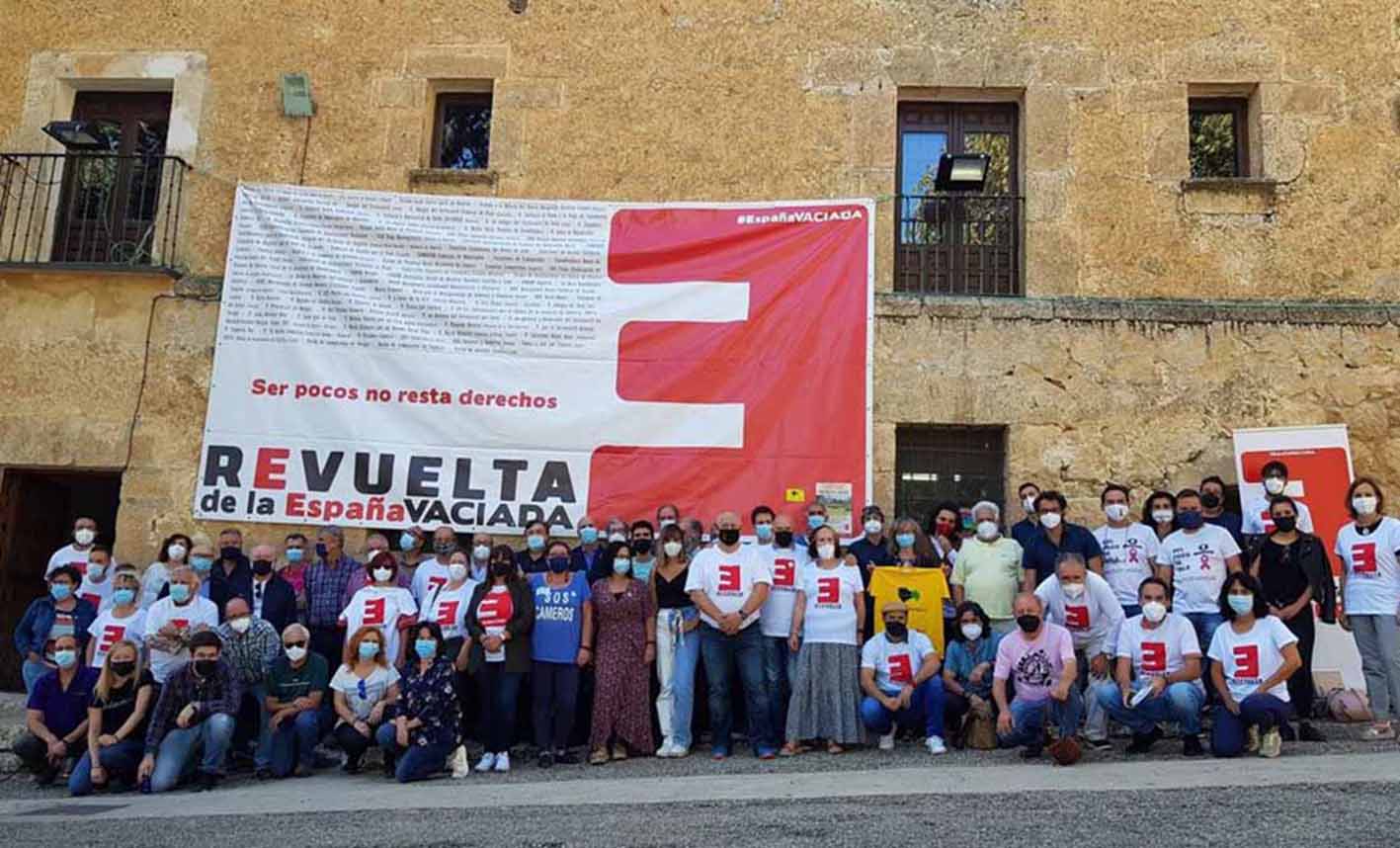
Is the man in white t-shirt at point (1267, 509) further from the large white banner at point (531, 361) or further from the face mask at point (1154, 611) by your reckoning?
the large white banner at point (531, 361)

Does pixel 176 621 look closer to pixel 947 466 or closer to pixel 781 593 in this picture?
pixel 781 593

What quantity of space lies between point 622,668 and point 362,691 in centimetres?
175

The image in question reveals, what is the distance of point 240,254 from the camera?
10367 millimetres

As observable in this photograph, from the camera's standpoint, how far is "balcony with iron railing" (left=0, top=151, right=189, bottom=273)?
10617mm

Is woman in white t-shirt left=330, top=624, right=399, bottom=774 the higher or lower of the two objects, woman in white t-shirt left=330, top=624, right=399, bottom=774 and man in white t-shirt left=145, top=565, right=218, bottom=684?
the lower

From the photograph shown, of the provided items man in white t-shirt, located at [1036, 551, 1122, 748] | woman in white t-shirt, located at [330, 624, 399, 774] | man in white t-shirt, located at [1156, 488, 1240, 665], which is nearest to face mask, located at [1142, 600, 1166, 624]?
man in white t-shirt, located at [1036, 551, 1122, 748]

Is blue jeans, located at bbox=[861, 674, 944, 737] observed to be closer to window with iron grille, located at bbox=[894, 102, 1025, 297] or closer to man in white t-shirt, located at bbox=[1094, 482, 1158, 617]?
man in white t-shirt, located at bbox=[1094, 482, 1158, 617]

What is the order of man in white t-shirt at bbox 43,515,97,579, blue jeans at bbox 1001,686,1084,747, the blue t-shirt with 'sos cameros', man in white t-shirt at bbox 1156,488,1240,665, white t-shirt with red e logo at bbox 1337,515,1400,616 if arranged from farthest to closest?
man in white t-shirt at bbox 43,515,97,579, the blue t-shirt with 'sos cameros', man in white t-shirt at bbox 1156,488,1240,665, white t-shirt with red e logo at bbox 1337,515,1400,616, blue jeans at bbox 1001,686,1084,747

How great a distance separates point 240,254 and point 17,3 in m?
3.56

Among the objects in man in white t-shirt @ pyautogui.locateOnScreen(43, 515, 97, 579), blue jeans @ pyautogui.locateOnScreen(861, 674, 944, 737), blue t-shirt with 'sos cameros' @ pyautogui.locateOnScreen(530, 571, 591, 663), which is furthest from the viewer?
man in white t-shirt @ pyautogui.locateOnScreen(43, 515, 97, 579)

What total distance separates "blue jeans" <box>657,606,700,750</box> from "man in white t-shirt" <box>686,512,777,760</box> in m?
0.10

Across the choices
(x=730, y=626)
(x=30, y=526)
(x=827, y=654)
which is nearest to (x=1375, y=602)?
(x=827, y=654)

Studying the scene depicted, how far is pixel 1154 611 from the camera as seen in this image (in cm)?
721

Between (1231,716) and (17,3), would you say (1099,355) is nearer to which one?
(1231,716)
